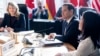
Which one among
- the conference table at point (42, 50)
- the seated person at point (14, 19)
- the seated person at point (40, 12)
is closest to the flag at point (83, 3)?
the seated person at point (40, 12)

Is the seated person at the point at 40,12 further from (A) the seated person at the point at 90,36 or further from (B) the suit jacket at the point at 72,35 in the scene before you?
(A) the seated person at the point at 90,36

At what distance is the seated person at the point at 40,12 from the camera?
523cm

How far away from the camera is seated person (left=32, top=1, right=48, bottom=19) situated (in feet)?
17.2

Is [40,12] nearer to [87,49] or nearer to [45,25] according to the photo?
[45,25]

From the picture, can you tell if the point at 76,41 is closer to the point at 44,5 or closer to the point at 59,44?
the point at 59,44

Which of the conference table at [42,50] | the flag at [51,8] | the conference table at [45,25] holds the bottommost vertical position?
the conference table at [45,25]

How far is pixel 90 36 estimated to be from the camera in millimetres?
2250

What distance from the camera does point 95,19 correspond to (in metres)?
2.24

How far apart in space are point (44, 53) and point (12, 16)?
2.05 metres

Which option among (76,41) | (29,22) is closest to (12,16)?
(29,22)

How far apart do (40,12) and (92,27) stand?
3.12m

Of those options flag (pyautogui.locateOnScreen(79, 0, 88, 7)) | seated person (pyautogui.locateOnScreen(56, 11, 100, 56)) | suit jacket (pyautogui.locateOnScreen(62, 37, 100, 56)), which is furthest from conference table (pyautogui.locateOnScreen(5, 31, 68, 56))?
flag (pyautogui.locateOnScreen(79, 0, 88, 7))

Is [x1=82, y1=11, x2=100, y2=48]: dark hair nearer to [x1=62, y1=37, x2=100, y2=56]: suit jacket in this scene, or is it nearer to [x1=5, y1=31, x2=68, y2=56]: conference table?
[x1=62, y1=37, x2=100, y2=56]: suit jacket

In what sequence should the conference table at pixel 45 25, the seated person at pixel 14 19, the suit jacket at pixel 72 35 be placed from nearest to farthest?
the suit jacket at pixel 72 35 < the seated person at pixel 14 19 < the conference table at pixel 45 25
